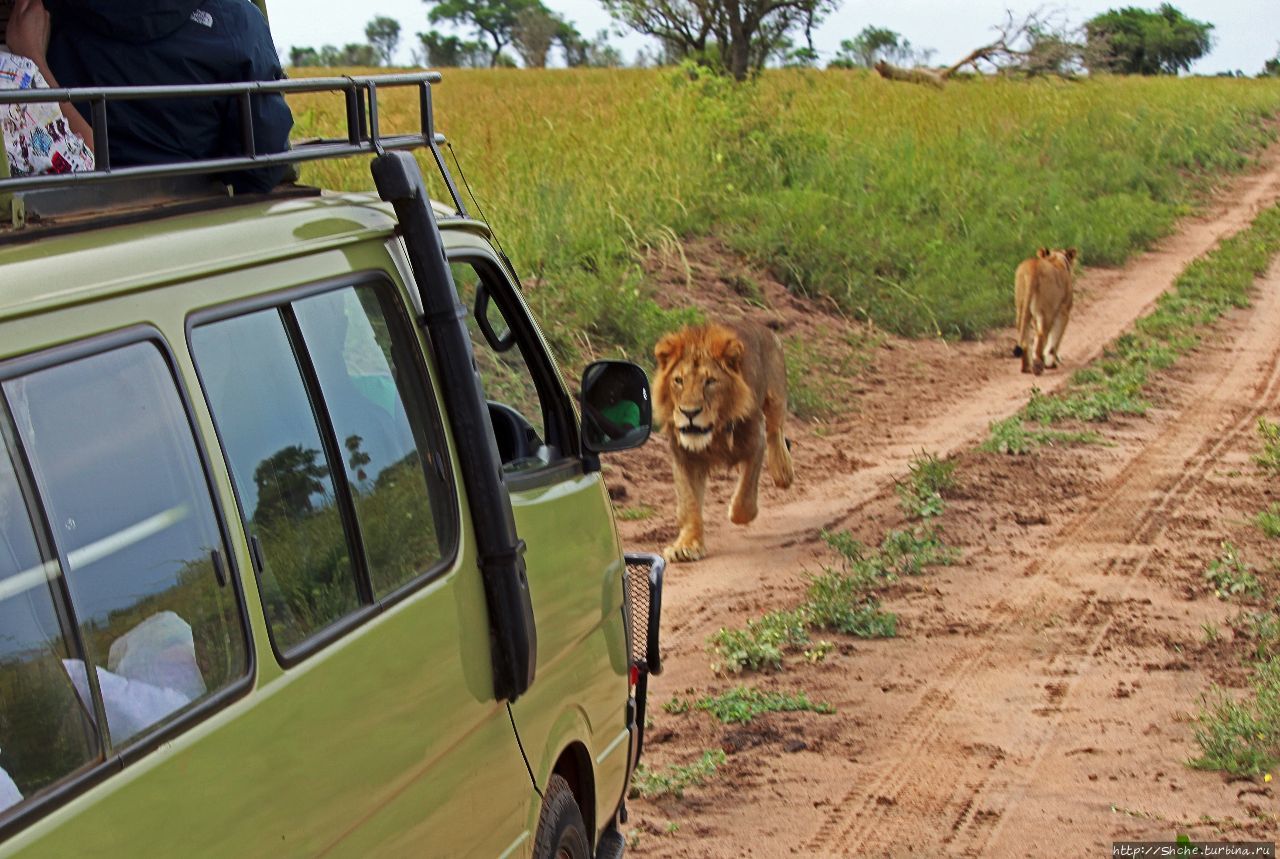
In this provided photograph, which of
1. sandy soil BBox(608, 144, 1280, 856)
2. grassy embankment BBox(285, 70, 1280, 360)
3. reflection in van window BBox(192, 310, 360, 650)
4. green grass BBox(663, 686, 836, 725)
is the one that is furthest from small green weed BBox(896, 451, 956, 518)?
reflection in van window BBox(192, 310, 360, 650)

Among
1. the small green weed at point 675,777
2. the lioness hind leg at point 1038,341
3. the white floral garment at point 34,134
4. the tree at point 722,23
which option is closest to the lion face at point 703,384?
the small green weed at point 675,777

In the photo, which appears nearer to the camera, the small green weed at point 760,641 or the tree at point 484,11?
the small green weed at point 760,641

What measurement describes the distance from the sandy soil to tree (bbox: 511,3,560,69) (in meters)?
38.6

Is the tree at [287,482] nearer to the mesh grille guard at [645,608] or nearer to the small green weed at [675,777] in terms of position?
the mesh grille guard at [645,608]

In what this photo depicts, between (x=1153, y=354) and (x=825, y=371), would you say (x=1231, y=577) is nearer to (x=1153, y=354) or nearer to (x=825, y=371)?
(x=825, y=371)

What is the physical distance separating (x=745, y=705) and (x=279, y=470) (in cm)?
331

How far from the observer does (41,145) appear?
8.36 ft

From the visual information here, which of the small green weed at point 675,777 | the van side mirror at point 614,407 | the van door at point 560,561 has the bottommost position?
the small green weed at point 675,777

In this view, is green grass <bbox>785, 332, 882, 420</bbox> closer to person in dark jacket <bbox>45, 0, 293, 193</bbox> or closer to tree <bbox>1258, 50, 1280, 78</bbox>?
person in dark jacket <bbox>45, 0, 293, 193</bbox>

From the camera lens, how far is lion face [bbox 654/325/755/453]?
7508mm

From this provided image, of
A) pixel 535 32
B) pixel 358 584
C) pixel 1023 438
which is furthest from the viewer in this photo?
pixel 535 32

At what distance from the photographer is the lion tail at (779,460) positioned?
342 inches

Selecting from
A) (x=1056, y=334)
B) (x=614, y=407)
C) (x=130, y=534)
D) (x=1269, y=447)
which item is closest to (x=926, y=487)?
(x=1269, y=447)

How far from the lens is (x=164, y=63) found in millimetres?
2920
